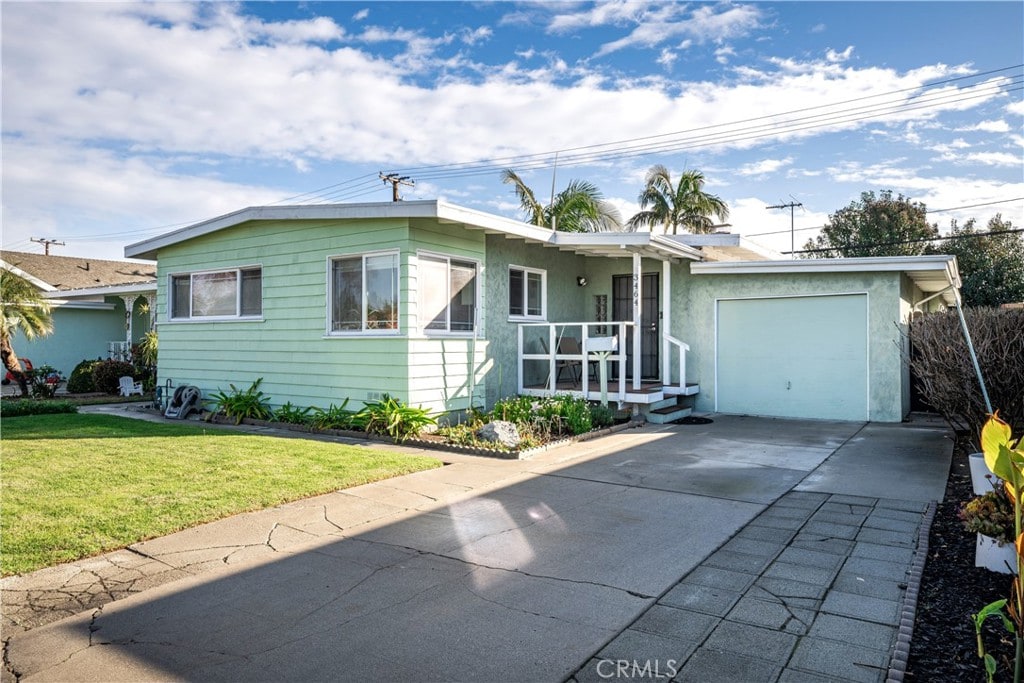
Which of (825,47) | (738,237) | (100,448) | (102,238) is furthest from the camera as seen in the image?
(102,238)

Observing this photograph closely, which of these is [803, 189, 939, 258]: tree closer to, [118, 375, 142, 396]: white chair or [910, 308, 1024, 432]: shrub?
[910, 308, 1024, 432]: shrub

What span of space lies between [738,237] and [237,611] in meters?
10.8

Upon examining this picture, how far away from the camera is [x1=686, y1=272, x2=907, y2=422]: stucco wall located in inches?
432

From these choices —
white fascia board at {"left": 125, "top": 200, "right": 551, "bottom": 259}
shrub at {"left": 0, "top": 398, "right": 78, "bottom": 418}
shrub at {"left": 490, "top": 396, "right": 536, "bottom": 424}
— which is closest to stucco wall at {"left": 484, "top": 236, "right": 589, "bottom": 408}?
white fascia board at {"left": 125, "top": 200, "right": 551, "bottom": 259}

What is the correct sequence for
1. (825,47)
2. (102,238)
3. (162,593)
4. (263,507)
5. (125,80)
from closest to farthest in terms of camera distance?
(162,593) → (263,507) → (125,80) → (825,47) → (102,238)

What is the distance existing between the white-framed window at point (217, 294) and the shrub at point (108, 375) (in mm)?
4496

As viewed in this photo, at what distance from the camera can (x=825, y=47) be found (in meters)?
12.9

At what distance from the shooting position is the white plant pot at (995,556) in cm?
381

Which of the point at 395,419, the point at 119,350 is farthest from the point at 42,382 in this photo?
the point at 395,419

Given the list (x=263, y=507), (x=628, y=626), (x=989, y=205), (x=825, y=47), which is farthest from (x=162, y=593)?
(x=989, y=205)

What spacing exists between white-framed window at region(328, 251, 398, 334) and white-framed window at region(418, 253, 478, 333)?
44cm

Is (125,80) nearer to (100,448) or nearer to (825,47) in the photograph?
(100,448)

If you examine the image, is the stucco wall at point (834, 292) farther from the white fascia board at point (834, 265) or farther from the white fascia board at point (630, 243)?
the white fascia board at point (630, 243)

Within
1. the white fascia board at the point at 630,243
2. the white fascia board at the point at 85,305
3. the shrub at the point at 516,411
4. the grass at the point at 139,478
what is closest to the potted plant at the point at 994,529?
the grass at the point at 139,478
